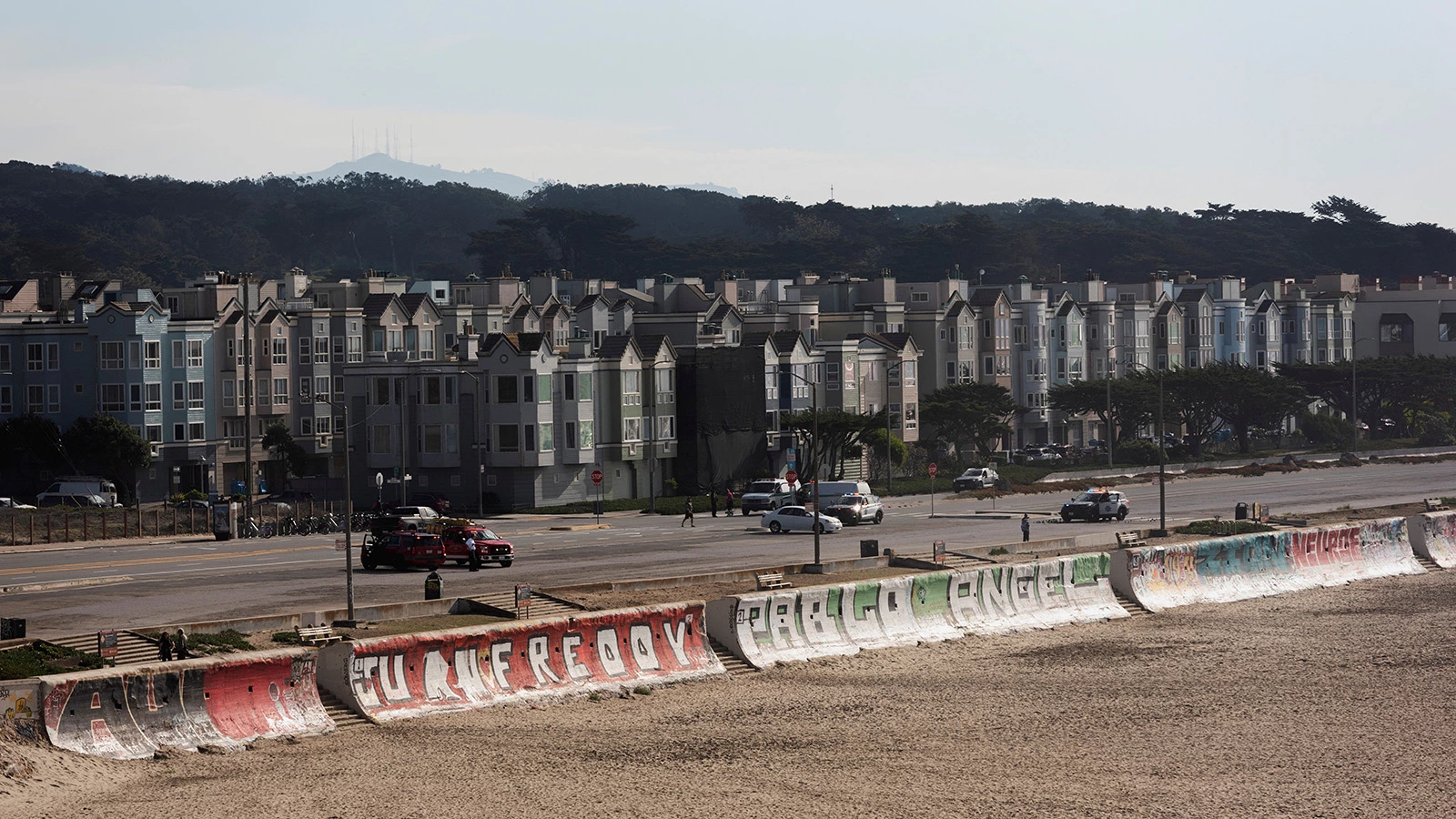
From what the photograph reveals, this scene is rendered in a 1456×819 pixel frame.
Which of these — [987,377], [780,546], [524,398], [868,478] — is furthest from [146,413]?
[987,377]

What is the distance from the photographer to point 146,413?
104812mm

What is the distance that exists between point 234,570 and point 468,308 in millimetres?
67626

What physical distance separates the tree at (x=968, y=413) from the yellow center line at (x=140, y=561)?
187 feet

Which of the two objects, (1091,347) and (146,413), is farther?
(1091,347)

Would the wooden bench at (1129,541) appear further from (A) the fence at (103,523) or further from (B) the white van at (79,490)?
(B) the white van at (79,490)

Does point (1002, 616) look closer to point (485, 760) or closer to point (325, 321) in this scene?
point (485, 760)

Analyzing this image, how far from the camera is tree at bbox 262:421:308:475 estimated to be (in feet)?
358

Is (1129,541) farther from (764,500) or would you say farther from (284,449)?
(284,449)

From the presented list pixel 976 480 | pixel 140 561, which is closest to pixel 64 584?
pixel 140 561

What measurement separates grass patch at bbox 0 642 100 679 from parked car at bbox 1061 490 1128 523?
5241 cm

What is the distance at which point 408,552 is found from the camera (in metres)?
58.4

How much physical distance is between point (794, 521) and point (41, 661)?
142ft

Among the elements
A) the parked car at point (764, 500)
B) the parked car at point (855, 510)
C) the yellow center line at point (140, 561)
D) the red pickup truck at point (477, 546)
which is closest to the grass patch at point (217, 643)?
the red pickup truck at point (477, 546)

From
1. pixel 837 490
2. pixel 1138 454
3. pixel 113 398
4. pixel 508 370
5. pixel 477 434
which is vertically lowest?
pixel 837 490
